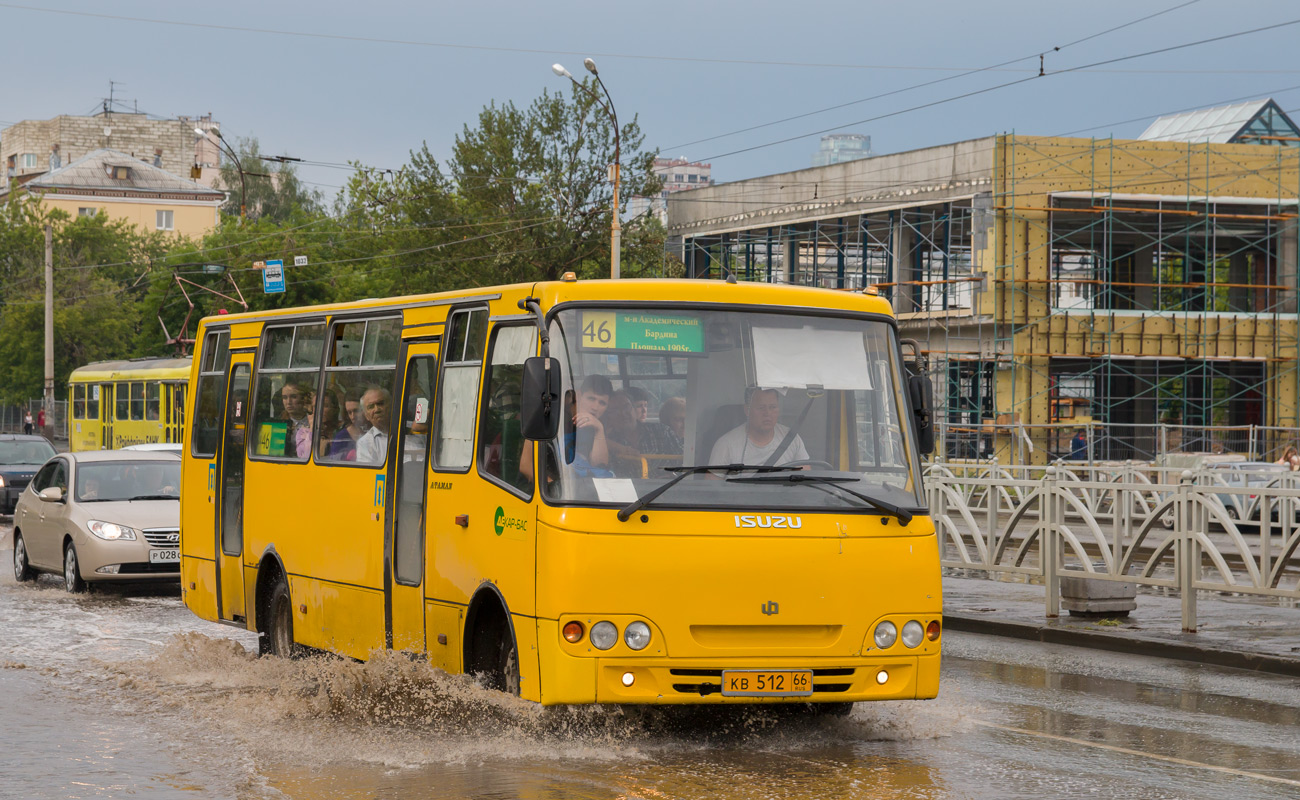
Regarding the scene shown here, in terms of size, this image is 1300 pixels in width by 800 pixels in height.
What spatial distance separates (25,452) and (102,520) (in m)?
14.2

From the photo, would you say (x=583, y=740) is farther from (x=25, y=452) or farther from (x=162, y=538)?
(x=25, y=452)

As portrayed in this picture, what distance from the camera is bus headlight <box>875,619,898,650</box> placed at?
806 centimetres

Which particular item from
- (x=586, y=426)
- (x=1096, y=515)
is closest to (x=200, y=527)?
(x=586, y=426)

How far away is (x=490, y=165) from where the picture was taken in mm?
66688

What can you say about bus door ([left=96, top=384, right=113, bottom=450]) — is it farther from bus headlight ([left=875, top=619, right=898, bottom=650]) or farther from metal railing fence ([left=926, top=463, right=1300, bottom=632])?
bus headlight ([left=875, top=619, right=898, bottom=650])

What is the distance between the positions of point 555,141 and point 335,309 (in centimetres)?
5719

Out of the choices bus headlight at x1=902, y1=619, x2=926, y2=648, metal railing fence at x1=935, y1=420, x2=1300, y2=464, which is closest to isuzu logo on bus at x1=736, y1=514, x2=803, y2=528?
bus headlight at x1=902, y1=619, x2=926, y2=648

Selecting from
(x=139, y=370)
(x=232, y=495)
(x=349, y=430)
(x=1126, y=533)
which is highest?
(x=139, y=370)

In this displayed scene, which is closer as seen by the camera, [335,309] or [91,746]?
[91,746]

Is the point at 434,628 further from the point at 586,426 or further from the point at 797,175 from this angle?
the point at 797,175

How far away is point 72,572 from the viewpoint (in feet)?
57.0

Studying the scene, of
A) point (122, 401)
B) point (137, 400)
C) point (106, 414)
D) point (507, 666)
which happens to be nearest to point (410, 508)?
point (507, 666)

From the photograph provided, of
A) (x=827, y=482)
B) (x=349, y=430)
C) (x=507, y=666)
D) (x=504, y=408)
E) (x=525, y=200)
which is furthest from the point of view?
(x=525, y=200)

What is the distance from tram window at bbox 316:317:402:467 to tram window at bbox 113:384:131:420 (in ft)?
103
